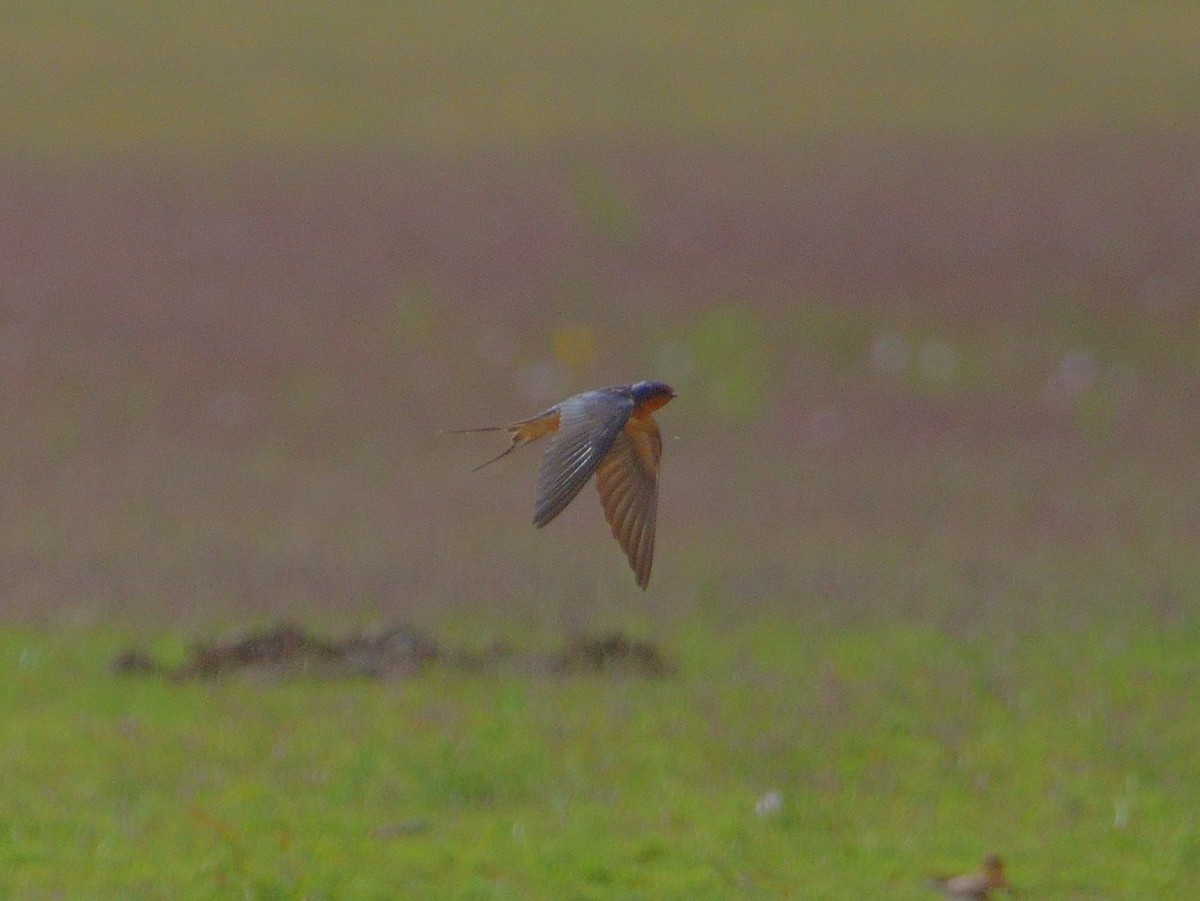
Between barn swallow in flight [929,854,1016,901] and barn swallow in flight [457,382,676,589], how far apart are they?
1.34 m

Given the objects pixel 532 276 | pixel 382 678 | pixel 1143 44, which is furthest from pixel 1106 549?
pixel 1143 44

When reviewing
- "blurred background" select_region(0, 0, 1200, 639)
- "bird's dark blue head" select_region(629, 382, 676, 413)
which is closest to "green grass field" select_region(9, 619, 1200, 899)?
"bird's dark blue head" select_region(629, 382, 676, 413)

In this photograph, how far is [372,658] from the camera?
31.9 feet

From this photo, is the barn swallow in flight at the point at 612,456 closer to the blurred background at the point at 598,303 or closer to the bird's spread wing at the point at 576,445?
the bird's spread wing at the point at 576,445

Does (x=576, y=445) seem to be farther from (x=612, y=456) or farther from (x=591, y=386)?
(x=591, y=386)

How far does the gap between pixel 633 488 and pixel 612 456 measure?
0.15 metres

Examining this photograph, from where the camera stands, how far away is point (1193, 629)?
10.4 m

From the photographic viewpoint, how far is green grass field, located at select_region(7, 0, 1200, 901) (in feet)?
24.2

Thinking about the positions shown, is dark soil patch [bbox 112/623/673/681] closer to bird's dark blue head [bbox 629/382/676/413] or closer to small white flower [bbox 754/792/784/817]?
small white flower [bbox 754/792/784/817]

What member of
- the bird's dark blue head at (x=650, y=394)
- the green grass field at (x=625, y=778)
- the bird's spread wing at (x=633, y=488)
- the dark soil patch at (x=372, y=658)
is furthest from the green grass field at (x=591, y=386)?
the bird's dark blue head at (x=650, y=394)

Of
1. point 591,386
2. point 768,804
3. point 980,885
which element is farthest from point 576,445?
point 591,386

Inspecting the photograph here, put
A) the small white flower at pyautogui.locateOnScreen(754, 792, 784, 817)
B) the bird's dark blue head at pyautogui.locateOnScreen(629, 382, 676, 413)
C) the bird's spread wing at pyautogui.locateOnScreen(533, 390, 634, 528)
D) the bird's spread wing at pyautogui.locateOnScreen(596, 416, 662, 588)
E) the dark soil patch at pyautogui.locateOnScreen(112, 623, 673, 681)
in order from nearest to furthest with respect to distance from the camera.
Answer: the bird's spread wing at pyautogui.locateOnScreen(533, 390, 634, 528)
the bird's spread wing at pyautogui.locateOnScreen(596, 416, 662, 588)
the bird's dark blue head at pyautogui.locateOnScreen(629, 382, 676, 413)
the small white flower at pyautogui.locateOnScreen(754, 792, 784, 817)
the dark soil patch at pyautogui.locateOnScreen(112, 623, 673, 681)

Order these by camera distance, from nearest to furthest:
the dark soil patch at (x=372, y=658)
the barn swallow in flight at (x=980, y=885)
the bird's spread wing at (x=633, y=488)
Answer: the bird's spread wing at (x=633, y=488)
the barn swallow in flight at (x=980, y=885)
the dark soil patch at (x=372, y=658)

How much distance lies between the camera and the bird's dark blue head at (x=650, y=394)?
624 centimetres
